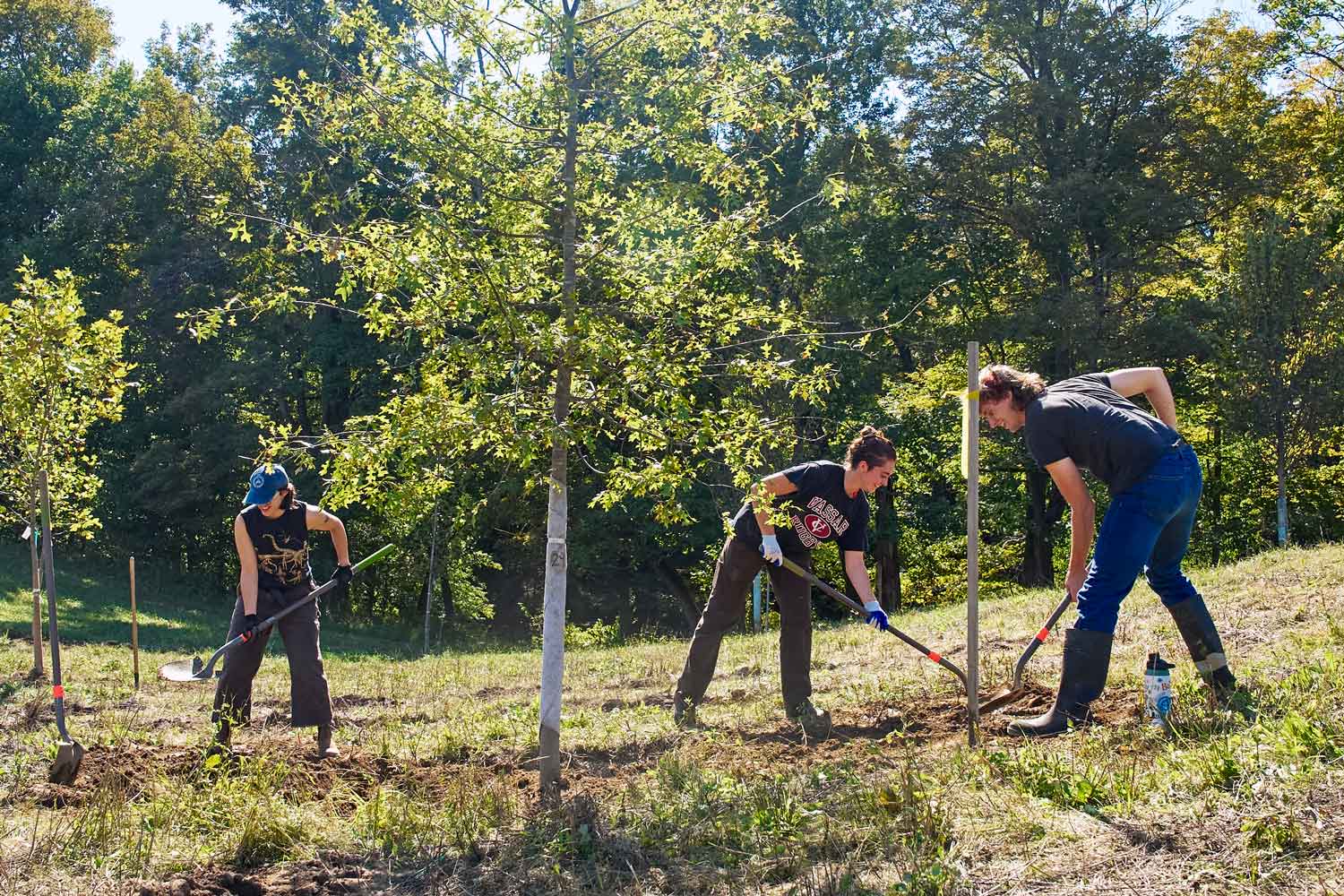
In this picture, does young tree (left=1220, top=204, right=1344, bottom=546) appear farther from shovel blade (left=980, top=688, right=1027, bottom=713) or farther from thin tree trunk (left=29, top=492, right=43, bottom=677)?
Answer: thin tree trunk (left=29, top=492, right=43, bottom=677)

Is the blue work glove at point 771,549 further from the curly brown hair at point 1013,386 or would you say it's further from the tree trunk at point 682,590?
the tree trunk at point 682,590

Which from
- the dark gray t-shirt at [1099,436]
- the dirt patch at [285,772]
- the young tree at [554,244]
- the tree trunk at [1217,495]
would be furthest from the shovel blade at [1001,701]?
the tree trunk at [1217,495]

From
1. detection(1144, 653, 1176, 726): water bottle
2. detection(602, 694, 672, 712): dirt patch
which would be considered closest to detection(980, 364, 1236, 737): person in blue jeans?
detection(1144, 653, 1176, 726): water bottle

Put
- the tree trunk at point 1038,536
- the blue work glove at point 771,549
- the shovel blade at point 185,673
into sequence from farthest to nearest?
the tree trunk at point 1038,536
the shovel blade at point 185,673
the blue work glove at point 771,549

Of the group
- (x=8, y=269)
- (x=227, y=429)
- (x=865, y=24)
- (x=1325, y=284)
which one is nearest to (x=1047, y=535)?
(x=1325, y=284)

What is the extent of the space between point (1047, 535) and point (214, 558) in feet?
71.5

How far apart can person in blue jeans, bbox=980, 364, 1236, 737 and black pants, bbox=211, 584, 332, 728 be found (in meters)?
4.04

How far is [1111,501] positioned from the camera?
17.0ft

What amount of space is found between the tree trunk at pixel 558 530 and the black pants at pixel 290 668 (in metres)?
1.80

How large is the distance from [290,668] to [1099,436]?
473 centimetres

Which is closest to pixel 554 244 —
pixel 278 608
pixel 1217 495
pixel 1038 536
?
pixel 278 608

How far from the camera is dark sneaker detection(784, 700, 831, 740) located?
6473 mm

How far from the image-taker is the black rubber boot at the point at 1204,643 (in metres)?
5.48

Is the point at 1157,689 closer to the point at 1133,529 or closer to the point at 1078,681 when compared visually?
the point at 1078,681
